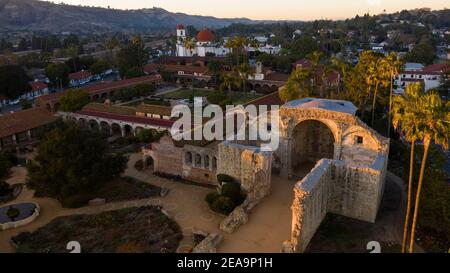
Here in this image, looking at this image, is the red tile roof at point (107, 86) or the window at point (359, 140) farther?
the red tile roof at point (107, 86)

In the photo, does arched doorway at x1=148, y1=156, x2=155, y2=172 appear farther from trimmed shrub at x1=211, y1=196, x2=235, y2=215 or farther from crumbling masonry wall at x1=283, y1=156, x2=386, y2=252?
crumbling masonry wall at x1=283, y1=156, x2=386, y2=252

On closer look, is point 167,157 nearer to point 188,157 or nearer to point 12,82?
point 188,157

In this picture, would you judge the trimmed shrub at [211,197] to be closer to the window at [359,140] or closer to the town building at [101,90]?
the window at [359,140]

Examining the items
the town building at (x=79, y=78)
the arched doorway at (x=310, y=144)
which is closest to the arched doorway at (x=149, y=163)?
the arched doorway at (x=310, y=144)

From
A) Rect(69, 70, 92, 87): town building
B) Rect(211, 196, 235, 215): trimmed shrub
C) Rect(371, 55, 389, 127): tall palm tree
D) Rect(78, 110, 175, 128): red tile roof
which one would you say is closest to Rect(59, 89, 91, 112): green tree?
Rect(78, 110, 175, 128): red tile roof

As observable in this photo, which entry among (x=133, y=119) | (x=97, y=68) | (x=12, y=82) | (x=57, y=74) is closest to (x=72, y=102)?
(x=133, y=119)

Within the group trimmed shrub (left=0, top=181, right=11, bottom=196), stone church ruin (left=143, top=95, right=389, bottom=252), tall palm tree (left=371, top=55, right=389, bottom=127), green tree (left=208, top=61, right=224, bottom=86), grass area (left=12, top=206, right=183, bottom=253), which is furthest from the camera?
green tree (left=208, top=61, right=224, bottom=86)

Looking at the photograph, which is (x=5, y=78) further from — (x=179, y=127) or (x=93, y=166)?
(x=93, y=166)
